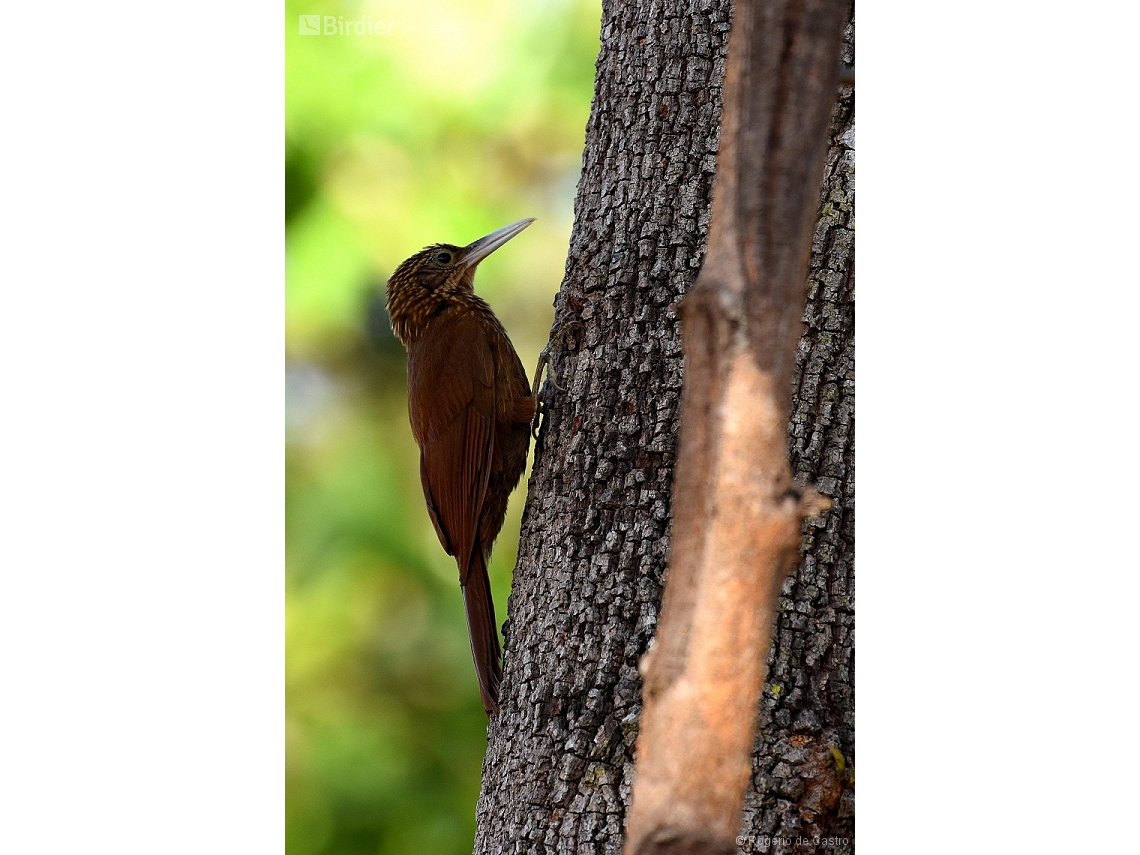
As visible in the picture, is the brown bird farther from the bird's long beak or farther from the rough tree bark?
the rough tree bark

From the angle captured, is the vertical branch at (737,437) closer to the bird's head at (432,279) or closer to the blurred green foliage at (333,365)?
the blurred green foliage at (333,365)

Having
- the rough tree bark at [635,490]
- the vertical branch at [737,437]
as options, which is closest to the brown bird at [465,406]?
the rough tree bark at [635,490]

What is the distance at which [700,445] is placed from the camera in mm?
1630

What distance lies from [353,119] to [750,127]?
1414mm

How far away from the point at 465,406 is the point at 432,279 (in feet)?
1.27

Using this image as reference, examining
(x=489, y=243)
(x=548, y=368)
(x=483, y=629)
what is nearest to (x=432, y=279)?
(x=489, y=243)

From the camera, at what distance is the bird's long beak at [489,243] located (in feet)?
9.60

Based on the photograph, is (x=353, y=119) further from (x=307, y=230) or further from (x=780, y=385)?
(x=780, y=385)

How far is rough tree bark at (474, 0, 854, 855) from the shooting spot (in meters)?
2.18

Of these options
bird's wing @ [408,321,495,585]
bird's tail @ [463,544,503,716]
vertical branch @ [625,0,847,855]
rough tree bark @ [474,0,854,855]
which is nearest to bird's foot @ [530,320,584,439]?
rough tree bark @ [474,0,854,855]

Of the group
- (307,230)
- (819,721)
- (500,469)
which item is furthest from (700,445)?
(307,230)

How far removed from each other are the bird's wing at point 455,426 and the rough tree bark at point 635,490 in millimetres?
315

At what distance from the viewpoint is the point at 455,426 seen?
2.97 meters

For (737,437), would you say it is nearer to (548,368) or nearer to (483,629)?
(548,368)
